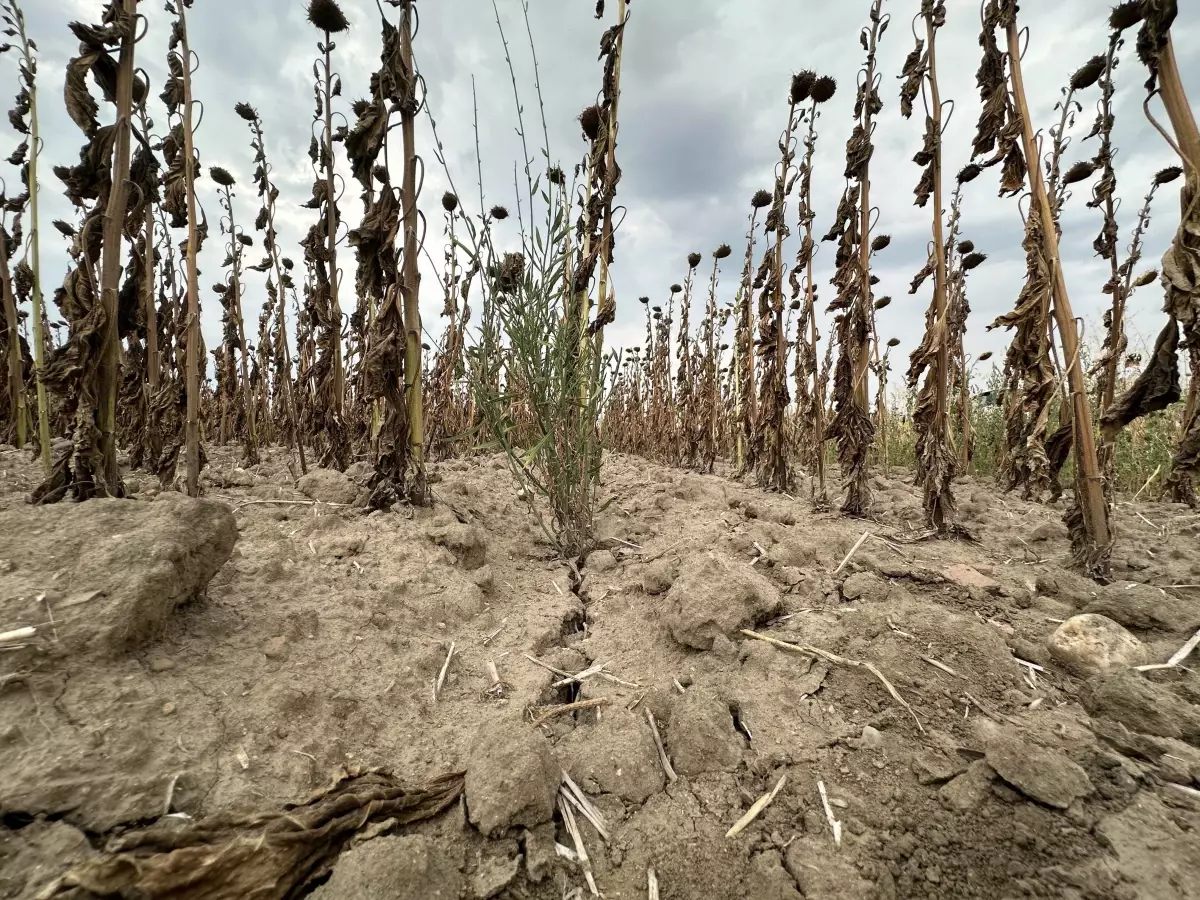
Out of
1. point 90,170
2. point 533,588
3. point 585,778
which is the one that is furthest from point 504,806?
point 90,170

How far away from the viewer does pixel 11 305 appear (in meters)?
3.86

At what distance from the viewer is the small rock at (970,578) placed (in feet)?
6.90

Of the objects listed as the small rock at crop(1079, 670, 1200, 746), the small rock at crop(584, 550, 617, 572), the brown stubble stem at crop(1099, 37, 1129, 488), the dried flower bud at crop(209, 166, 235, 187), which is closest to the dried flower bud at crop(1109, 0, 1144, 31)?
the brown stubble stem at crop(1099, 37, 1129, 488)

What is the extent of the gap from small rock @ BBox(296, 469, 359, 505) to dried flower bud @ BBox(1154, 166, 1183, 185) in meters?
6.71

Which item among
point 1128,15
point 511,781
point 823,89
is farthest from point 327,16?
point 511,781

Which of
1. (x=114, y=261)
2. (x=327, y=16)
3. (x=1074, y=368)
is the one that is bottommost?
(x=1074, y=368)

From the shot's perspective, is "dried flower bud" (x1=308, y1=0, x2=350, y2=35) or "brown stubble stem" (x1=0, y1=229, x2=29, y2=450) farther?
"brown stubble stem" (x1=0, y1=229, x2=29, y2=450)

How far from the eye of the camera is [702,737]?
4.51 feet

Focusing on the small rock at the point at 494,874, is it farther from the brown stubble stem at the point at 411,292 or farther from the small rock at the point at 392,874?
the brown stubble stem at the point at 411,292

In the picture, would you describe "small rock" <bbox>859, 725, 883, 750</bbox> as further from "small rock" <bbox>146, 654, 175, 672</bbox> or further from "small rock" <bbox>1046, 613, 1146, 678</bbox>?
"small rock" <bbox>146, 654, 175, 672</bbox>

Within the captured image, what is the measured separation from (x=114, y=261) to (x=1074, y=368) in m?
4.27

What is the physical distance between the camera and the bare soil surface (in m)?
1.03

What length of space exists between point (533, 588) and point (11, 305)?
4755 millimetres

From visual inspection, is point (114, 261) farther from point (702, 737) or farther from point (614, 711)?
point (702, 737)
